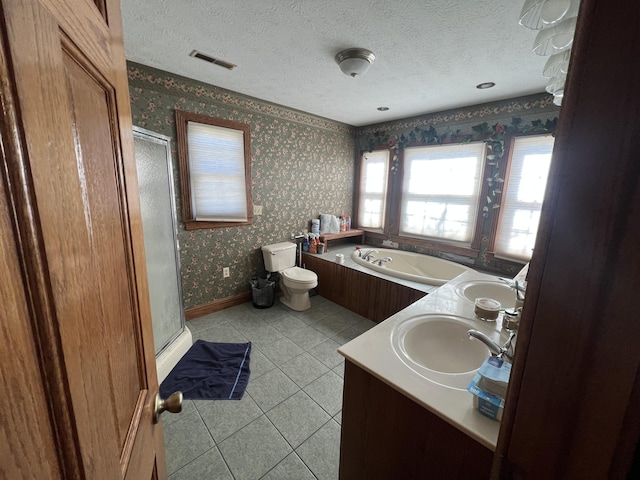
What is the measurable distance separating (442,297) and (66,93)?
194 cm

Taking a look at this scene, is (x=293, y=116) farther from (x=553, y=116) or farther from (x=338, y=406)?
(x=338, y=406)

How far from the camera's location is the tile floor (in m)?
1.38

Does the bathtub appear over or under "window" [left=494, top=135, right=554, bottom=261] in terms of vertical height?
under

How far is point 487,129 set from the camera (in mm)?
2846

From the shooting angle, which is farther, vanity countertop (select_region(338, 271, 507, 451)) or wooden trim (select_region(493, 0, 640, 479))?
vanity countertop (select_region(338, 271, 507, 451))

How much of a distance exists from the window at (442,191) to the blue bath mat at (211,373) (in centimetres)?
263

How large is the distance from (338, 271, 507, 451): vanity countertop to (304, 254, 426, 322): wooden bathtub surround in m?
1.10

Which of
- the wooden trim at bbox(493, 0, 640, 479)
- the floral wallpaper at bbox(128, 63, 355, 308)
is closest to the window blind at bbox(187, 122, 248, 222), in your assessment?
the floral wallpaper at bbox(128, 63, 355, 308)

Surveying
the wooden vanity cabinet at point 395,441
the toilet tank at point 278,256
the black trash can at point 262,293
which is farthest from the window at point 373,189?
the wooden vanity cabinet at point 395,441

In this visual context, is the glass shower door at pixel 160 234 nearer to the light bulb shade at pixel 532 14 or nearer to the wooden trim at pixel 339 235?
the wooden trim at pixel 339 235

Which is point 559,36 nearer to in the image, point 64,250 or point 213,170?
point 64,250

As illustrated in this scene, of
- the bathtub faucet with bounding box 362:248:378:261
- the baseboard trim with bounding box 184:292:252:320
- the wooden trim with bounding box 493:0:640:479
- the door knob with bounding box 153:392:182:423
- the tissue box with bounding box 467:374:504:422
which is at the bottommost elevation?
the baseboard trim with bounding box 184:292:252:320

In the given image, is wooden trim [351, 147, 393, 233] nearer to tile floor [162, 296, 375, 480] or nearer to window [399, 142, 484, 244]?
window [399, 142, 484, 244]

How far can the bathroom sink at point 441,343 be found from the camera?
129 centimetres
